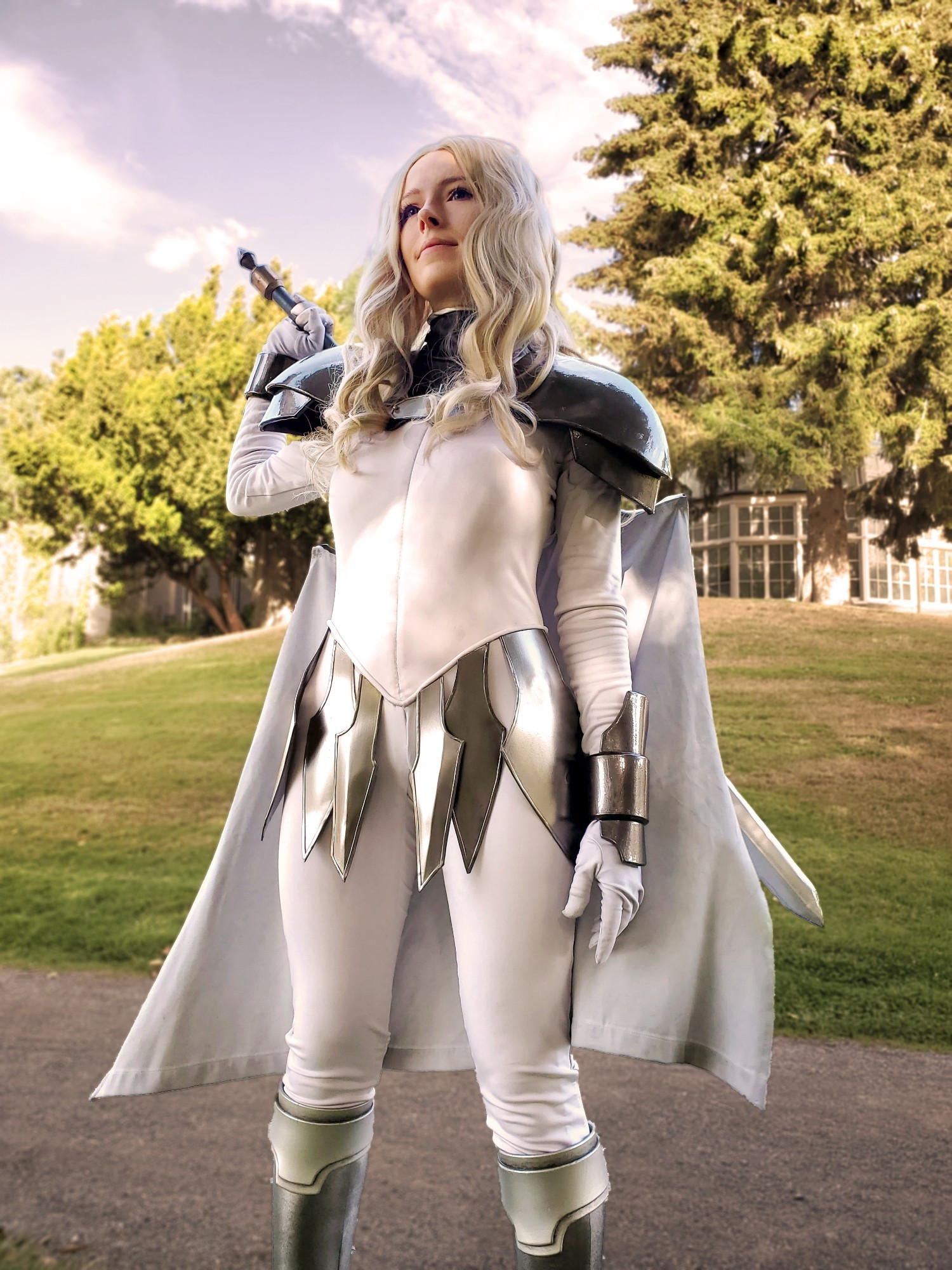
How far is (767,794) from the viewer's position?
542cm

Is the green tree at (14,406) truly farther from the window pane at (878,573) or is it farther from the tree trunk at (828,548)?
the window pane at (878,573)

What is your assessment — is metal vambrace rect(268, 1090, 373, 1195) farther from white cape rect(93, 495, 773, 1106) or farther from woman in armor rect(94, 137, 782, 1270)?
white cape rect(93, 495, 773, 1106)

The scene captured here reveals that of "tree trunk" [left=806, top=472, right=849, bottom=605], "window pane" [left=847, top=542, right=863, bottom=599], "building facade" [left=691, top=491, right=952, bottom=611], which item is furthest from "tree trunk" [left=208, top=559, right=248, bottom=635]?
"window pane" [left=847, top=542, right=863, bottom=599]

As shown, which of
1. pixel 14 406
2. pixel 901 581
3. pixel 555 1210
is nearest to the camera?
pixel 555 1210

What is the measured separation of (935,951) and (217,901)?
354 centimetres

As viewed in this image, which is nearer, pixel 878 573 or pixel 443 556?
pixel 443 556

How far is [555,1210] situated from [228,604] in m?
12.8

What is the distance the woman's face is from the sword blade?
34.4 inches

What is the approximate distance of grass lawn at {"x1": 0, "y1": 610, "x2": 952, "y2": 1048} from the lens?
400 centimetres

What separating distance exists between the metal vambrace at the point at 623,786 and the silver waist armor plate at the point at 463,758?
4cm

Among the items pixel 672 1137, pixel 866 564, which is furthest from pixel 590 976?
pixel 866 564

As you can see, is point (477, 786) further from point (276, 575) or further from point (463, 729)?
point (276, 575)

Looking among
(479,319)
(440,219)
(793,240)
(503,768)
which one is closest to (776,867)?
(503,768)

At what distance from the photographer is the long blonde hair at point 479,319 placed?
49.9 inches
